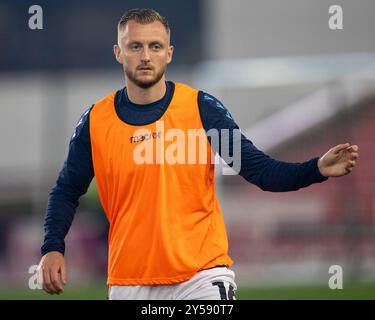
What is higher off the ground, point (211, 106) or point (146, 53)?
point (146, 53)

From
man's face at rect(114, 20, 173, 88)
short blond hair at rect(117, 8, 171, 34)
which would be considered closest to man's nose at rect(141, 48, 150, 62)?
man's face at rect(114, 20, 173, 88)

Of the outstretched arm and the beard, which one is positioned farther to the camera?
the beard

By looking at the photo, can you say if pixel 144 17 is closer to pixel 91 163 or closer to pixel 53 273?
pixel 91 163

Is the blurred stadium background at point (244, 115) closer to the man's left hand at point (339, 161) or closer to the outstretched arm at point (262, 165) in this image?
the outstretched arm at point (262, 165)

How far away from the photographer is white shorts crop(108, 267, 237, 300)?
514cm

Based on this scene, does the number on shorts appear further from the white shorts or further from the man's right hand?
the man's right hand

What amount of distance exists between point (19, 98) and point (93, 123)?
16775 millimetres

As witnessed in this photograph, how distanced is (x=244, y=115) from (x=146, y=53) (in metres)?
13.0

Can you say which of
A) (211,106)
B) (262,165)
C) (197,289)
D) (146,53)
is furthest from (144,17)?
(197,289)

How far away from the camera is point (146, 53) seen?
208 inches

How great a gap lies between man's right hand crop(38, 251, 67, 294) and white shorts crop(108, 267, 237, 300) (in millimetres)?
375

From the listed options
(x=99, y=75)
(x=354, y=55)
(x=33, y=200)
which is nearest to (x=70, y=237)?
(x=33, y=200)

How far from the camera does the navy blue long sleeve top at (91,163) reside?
514cm

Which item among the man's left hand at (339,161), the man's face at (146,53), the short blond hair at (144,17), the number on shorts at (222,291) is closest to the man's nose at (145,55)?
the man's face at (146,53)
